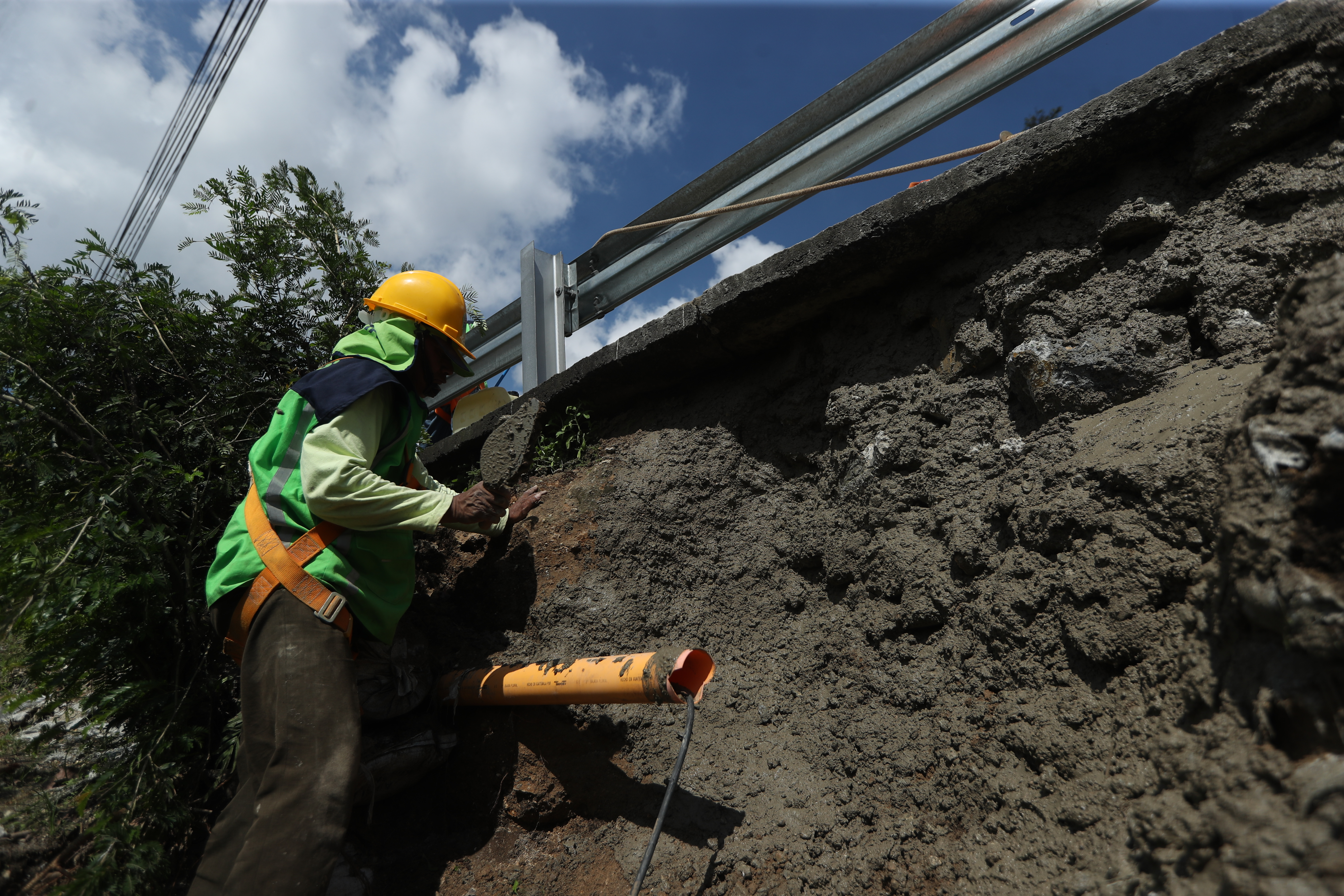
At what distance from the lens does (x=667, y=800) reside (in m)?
1.94

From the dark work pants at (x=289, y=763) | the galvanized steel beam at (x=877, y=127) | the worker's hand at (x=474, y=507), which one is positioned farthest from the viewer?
the worker's hand at (x=474, y=507)

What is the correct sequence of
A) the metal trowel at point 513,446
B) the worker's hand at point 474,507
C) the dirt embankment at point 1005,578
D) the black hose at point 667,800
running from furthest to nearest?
the metal trowel at point 513,446 → the worker's hand at point 474,507 → the black hose at point 667,800 → the dirt embankment at point 1005,578

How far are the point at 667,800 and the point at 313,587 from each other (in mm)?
1340

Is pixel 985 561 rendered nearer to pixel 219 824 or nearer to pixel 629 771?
pixel 629 771

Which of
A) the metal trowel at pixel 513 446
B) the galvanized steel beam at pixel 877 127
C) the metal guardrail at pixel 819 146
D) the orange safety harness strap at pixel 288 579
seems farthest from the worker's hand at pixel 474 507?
the galvanized steel beam at pixel 877 127

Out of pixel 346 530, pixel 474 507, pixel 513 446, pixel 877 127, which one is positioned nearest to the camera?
pixel 346 530

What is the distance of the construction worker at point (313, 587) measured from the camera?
6.91 feet

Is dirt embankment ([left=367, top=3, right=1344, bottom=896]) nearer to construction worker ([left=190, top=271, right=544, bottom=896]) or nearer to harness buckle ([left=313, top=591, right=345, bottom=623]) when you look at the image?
construction worker ([left=190, top=271, right=544, bottom=896])

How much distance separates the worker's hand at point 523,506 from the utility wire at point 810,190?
5.07ft

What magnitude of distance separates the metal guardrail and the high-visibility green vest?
1.50 meters

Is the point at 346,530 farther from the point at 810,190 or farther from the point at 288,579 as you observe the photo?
the point at 810,190

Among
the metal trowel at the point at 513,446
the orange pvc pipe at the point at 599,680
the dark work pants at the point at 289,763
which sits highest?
the metal trowel at the point at 513,446

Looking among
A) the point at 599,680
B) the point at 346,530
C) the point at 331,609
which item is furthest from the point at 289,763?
the point at 599,680

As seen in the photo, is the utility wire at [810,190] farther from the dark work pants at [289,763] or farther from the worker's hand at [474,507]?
the dark work pants at [289,763]
